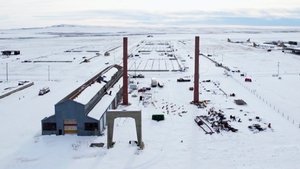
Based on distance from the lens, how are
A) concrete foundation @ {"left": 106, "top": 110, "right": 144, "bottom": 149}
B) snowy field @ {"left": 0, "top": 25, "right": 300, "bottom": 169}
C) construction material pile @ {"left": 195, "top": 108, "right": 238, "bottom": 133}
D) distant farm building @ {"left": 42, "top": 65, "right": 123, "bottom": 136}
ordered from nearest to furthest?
snowy field @ {"left": 0, "top": 25, "right": 300, "bottom": 169}, concrete foundation @ {"left": 106, "top": 110, "right": 144, "bottom": 149}, distant farm building @ {"left": 42, "top": 65, "right": 123, "bottom": 136}, construction material pile @ {"left": 195, "top": 108, "right": 238, "bottom": 133}

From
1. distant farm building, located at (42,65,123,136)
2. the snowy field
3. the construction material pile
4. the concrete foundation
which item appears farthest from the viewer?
the construction material pile

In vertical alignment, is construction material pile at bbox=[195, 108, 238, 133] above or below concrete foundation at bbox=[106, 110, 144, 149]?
below

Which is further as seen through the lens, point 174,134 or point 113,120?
point 174,134

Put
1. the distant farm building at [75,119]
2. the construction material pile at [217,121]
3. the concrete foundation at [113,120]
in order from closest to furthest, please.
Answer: the concrete foundation at [113,120]
the distant farm building at [75,119]
the construction material pile at [217,121]

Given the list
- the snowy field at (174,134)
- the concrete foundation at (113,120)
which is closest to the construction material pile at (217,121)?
the snowy field at (174,134)

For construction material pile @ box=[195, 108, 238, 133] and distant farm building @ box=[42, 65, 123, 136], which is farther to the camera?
construction material pile @ box=[195, 108, 238, 133]

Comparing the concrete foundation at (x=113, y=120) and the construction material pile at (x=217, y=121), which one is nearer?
the concrete foundation at (x=113, y=120)

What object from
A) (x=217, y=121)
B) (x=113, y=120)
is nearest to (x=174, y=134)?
(x=217, y=121)

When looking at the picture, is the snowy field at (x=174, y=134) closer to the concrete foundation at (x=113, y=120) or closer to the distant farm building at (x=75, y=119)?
the concrete foundation at (x=113, y=120)

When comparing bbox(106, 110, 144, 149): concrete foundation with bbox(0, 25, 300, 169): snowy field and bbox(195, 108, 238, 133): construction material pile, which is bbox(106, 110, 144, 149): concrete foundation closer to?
bbox(0, 25, 300, 169): snowy field

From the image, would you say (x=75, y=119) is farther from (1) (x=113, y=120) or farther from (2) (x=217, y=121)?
(2) (x=217, y=121)

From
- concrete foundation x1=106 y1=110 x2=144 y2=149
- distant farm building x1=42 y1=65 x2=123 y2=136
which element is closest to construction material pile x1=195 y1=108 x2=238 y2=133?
concrete foundation x1=106 y1=110 x2=144 y2=149

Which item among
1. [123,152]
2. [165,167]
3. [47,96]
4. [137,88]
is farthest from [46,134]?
[137,88]
